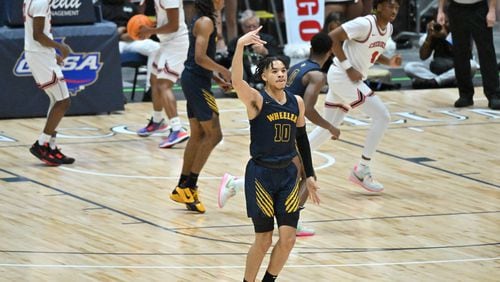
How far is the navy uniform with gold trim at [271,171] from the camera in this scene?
8.14 meters

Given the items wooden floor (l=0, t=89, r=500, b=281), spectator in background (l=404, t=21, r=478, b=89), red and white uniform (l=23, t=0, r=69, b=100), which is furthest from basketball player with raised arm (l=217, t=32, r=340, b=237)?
spectator in background (l=404, t=21, r=478, b=89)

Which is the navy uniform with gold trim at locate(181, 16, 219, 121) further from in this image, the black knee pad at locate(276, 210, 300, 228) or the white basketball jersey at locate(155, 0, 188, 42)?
the white basketball jersey at locate(155, 0, 188, 42)

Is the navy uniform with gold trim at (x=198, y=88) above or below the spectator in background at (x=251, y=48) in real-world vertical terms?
above

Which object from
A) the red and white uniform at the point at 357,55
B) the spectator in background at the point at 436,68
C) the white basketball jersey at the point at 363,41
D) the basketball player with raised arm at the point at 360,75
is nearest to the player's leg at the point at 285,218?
the basketball player with raised arm at the point at 360,75

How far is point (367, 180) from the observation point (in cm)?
1177

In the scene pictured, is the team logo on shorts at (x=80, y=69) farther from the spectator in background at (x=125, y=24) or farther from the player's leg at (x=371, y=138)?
the player's leg at (x=371, y=138)

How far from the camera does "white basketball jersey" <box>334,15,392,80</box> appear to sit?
11625mm

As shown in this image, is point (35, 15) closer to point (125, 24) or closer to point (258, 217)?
point (258, 217)

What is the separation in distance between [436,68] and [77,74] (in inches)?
218

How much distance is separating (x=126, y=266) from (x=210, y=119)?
2195mm

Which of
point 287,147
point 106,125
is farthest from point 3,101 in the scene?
point 287,147

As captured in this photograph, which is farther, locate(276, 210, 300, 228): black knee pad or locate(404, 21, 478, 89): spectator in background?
locate(404, 21, 478, 89): spectator in background

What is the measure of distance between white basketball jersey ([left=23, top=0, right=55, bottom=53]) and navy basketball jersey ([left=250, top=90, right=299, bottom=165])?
490 cm

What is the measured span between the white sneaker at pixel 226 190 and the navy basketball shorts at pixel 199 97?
63cm
